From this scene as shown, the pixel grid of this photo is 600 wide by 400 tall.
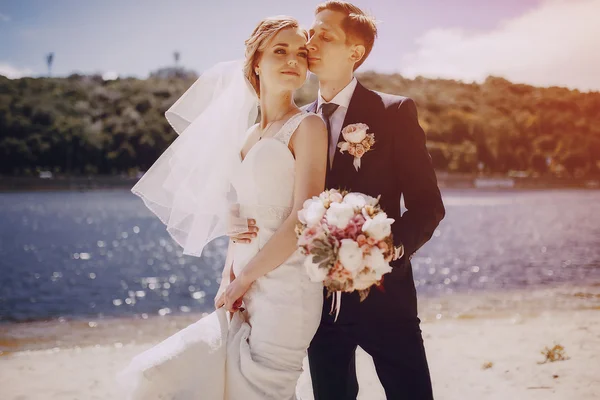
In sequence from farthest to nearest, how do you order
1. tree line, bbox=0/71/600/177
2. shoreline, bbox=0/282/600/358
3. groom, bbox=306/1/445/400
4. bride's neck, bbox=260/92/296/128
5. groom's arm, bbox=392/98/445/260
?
1. tree line, bbox=0/71/600/177
2. shoreline, bbox=0/282/600/358
3. bride's neck, bbox=260/92/296/128
4. groom, bbox=306/1/445/400
5. groom's arm, bbox=392/98/445/260

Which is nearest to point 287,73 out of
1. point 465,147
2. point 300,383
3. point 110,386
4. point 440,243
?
point 300,383

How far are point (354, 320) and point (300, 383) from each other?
4154 mm

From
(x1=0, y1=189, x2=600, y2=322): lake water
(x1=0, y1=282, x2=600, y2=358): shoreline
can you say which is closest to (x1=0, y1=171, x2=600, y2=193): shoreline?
(x1=0, y1=189, x2=600, y2=322): lake water

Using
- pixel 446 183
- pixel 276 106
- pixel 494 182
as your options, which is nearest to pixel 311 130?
pixel 276 106

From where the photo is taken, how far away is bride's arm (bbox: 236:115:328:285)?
2.71 metres

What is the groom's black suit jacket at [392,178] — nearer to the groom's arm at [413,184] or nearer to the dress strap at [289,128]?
the groom's arm at [413,184]

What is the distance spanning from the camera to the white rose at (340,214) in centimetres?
231

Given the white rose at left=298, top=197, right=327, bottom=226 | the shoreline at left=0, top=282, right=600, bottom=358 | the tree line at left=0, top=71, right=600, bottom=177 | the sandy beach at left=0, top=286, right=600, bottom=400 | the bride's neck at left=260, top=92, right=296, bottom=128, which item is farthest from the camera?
the tree line at left=0, top=71, right=600, bottom=177

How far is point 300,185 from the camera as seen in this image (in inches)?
107

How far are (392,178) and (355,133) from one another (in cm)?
27

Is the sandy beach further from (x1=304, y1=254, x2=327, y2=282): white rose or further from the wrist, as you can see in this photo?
(x1=304, y1=254, x2=327, y2=282): white rose

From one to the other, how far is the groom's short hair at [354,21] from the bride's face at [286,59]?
20 centimetres

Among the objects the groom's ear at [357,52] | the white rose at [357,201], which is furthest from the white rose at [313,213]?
the groom's ear at [357,52]

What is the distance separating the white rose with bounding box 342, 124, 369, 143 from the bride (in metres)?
0.11
